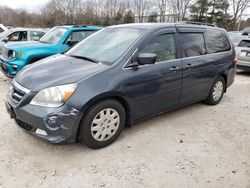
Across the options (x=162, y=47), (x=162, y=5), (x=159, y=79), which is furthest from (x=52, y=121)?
(x=162, y=5)

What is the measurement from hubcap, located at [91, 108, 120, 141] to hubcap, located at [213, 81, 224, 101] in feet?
8.68

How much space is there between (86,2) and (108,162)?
33.7 meters

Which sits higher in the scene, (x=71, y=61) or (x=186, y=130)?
(x=71, y=61)

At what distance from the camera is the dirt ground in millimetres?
2543

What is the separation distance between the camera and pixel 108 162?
2848mm

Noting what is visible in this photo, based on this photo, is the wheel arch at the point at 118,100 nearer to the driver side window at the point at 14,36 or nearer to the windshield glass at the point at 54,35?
the windshield glass at the point at 54,35

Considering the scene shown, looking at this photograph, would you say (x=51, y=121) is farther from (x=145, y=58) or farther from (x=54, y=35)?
(x=54, y=35)

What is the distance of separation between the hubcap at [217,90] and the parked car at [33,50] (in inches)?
148

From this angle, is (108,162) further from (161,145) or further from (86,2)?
(86,2)

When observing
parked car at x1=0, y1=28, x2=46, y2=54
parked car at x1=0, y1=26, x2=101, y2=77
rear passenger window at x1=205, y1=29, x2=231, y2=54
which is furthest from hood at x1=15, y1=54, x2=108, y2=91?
parked car at x1=0, y1=28, x2=46, y2=54

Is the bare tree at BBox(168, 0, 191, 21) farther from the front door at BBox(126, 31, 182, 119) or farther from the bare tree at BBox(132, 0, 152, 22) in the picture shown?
the front door at BBox(126, 31, 182, 119)

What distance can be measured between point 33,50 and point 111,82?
132 inches

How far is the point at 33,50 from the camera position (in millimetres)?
5500

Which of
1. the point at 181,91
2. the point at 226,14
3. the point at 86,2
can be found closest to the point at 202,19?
the point at 226,14
